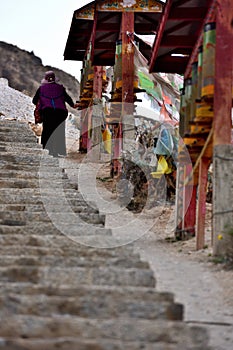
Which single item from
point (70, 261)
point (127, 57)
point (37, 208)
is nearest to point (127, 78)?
point (127, 57)

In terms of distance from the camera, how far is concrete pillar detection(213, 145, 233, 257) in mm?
7211

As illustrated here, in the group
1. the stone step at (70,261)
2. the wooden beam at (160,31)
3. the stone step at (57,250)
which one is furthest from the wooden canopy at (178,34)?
the stone step at (70,261)

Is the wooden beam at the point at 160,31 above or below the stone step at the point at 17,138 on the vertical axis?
above

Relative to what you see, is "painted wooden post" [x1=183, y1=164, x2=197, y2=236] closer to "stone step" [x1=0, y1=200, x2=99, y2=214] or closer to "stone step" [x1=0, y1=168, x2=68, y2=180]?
"stone step" [x1=0, y1=168, x2=68, y2=180]

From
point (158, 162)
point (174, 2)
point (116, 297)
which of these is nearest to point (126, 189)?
point (158, 162)

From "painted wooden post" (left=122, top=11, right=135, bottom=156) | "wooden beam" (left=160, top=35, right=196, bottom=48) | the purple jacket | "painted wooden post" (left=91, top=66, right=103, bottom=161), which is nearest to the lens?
"wooden beam" (left=160, top=35, right=196, bottom=48)

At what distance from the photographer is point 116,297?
13.5 ft

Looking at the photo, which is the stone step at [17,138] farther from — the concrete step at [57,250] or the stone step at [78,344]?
the stone step at [78,344]

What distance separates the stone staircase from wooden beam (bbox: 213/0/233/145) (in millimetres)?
1905

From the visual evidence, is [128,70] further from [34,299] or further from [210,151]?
[34,299]

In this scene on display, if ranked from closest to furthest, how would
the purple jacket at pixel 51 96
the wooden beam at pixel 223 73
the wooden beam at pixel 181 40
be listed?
the wooden beam at pixel 223 73, the wooden beam at pixel 181 40, the purple jacket at pixel 51 96

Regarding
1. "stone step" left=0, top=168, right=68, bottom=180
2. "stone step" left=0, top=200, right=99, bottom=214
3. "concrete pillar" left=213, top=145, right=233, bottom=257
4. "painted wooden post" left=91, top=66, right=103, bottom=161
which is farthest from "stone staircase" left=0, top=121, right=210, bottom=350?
"painted wooden post" left=91, top=66, right=103, bottom=161

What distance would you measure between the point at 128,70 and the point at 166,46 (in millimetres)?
3120

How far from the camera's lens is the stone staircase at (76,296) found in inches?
142
